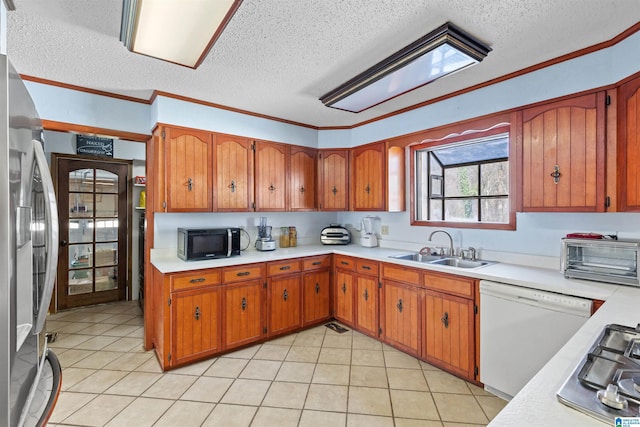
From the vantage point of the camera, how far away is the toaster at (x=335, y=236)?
394 centimetres

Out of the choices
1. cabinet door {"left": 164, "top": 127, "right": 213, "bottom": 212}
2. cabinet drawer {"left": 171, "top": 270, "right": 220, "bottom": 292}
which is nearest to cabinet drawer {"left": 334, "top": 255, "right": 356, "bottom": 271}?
cabinet drawer {"left": 171, "top": 270, "right": 220, "bottom": 292}

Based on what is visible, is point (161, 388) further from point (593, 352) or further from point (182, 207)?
point (593, 352)

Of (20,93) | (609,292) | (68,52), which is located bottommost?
(609,292)

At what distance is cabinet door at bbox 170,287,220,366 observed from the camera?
2566 mm

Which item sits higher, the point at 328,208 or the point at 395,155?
the point at 395,155

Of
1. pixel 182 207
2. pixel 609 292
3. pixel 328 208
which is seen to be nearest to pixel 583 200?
pixel 609 292

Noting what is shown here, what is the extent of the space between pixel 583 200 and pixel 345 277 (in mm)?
2211

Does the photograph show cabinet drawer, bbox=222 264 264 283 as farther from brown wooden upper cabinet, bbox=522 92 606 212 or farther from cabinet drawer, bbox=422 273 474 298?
brown wooden upper cabinet, bbox=522 92 606 212

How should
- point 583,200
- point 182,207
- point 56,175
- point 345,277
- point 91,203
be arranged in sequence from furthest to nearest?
point 91,203, point 56,175, point 345,277, point 182,207, point 583,200

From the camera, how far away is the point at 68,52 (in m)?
2.14

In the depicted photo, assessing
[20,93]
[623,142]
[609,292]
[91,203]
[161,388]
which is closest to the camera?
[20,93]

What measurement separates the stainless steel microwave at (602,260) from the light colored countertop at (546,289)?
2.3 inches

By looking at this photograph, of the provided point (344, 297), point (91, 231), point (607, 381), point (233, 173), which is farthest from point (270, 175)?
point (607, 381)

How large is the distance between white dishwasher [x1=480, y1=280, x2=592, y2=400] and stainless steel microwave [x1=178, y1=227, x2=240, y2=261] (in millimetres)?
2275
